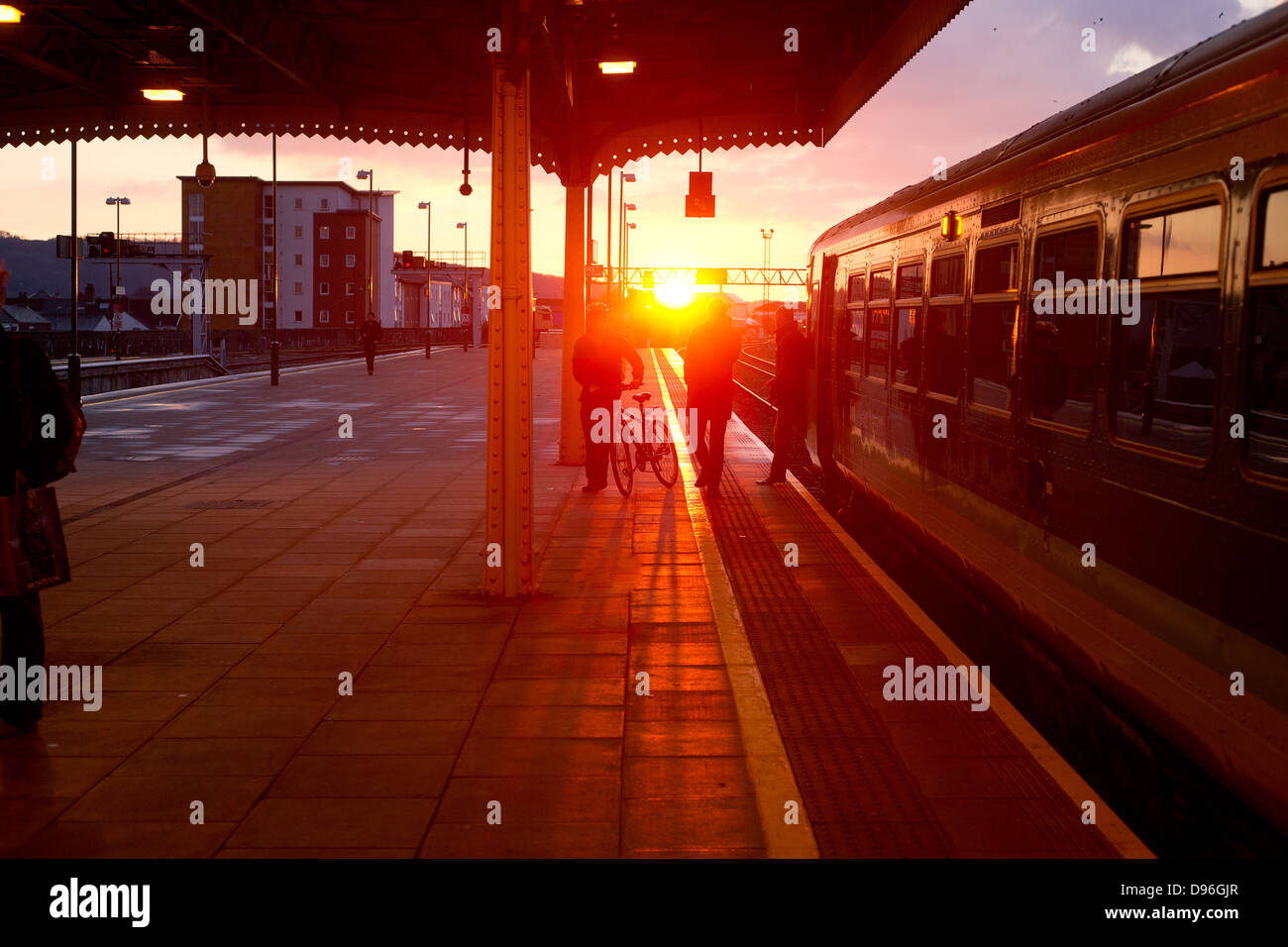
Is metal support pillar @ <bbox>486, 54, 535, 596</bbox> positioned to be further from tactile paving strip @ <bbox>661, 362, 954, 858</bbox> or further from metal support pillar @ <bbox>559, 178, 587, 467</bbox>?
metal support pillar @ <bbox>559, 178, 587, 467</bbox>

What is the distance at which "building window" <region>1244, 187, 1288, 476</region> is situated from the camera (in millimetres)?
3871

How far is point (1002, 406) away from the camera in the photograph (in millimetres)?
6949

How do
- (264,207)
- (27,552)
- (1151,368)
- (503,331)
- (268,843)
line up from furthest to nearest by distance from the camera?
(264,207) → (503,331) → (27,552) → (1151,368) → (268,843)

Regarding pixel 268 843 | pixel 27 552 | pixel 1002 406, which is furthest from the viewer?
pixel 1002 406

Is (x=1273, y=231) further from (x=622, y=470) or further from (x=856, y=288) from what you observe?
(x=622, y=470)

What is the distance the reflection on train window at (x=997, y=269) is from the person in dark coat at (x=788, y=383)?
5964mm

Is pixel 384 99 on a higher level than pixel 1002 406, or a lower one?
higher

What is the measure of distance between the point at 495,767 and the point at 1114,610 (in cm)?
254

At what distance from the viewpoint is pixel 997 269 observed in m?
7.28

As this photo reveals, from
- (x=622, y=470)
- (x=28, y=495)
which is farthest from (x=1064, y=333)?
(x=622, y=470)
